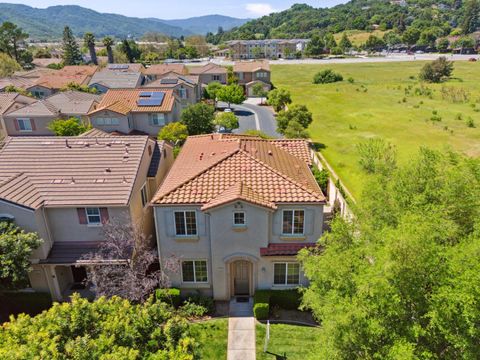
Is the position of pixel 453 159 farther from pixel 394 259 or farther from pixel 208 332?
Answer: pixel 208 332

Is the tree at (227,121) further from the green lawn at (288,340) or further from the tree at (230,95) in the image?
the green lawn at (288,340)

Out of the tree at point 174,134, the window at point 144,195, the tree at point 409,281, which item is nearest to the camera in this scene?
the tree at point 409,281

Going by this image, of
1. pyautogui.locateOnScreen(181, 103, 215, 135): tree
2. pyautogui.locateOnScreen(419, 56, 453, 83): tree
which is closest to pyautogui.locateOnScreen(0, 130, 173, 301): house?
pyautogui.locateOnScreen(181, 103, 215, 135): tree

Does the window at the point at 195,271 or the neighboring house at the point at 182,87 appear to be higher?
the neighboring house at the point at 182,87

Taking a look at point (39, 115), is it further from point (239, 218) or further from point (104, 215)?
point (239, 218)

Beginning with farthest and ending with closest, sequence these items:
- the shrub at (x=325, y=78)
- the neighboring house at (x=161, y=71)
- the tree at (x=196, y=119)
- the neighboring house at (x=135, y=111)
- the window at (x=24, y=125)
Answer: the shrub at (x=325, y=78) → the neighboring house at (x=161, y=71) → the tree at (x=196, y=119) → the window at (x=24, y=125) → the neighboring house at (x=135, y=111)

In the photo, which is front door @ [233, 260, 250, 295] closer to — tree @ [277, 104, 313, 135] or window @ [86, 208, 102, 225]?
window @ [86, 208, 102, 225]

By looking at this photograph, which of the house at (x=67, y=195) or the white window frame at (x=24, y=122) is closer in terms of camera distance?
the house at (x=67, y=195)

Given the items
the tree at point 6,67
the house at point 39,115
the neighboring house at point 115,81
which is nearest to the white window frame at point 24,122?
the house at point 39,115
